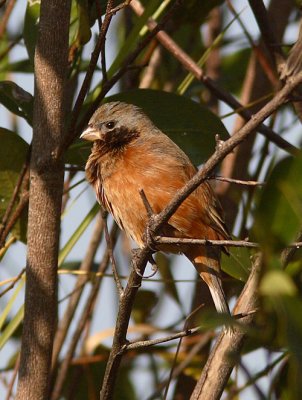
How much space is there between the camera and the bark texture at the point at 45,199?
2.65 meters

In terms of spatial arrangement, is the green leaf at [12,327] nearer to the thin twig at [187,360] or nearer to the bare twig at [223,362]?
the thin twig at [187,360]

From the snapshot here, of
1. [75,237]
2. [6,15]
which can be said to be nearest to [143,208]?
[75,237]

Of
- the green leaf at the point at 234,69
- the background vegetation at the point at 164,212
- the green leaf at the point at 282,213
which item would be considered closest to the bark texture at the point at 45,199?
the background vegetation at the point at 164,212

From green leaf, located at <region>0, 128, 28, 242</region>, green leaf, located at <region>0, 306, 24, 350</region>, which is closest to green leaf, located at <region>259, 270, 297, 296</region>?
green leaf, located at <region>0, 306, 24, 350</region>

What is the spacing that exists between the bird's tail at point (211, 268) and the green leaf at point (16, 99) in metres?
0.85

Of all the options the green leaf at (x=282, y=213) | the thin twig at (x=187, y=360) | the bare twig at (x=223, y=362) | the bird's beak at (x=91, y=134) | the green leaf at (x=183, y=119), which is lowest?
the green leaf at (x=282, y=213)

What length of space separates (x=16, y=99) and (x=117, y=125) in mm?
497

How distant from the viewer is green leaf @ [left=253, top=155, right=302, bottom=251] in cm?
111

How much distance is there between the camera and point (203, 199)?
3.23 metres

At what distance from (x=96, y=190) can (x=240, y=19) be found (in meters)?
1.07

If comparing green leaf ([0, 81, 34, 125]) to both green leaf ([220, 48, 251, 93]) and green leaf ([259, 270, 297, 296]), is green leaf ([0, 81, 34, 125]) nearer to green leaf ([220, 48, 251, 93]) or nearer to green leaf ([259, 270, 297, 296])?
green leaf ([220, 48, 251, 93])

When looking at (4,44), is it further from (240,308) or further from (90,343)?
(240,308)

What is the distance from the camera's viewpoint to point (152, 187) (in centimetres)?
315

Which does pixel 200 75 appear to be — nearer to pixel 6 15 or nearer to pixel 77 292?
pixel 6 15
